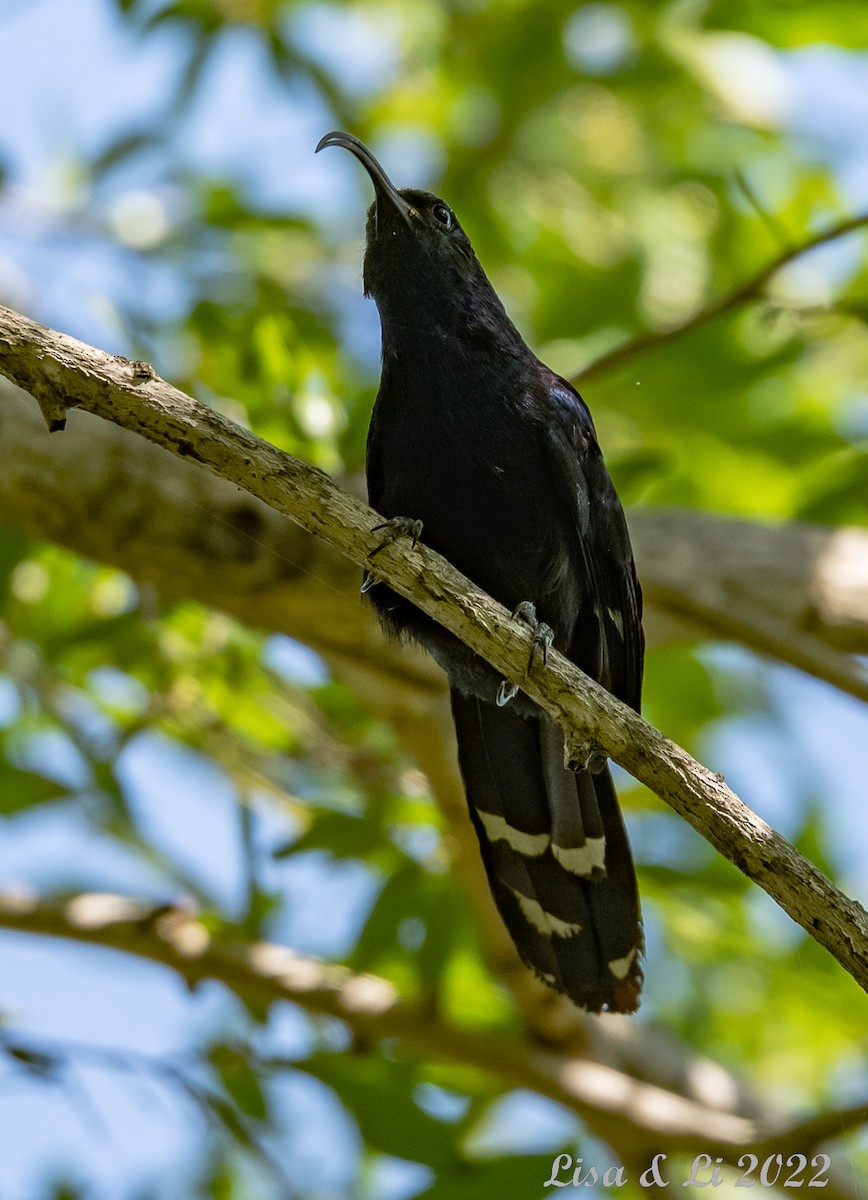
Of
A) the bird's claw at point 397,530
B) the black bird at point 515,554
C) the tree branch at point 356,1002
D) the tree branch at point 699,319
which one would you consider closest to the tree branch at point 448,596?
the bird's claw at point 397,530

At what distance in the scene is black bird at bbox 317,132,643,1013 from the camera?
4.11m

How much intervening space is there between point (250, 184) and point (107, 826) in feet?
11.0

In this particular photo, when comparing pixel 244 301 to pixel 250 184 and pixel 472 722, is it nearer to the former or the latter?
pixel 250 184

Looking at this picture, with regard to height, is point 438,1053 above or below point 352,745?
below

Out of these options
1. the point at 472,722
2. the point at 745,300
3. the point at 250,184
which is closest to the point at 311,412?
the point at 472,722

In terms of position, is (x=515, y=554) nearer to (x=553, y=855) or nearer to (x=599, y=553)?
(x=599, y=553)

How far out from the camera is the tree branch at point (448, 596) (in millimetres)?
2730

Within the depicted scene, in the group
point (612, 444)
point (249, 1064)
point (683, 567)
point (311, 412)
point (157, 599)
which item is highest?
point (612, 444)

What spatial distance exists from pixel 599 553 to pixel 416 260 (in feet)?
3.87

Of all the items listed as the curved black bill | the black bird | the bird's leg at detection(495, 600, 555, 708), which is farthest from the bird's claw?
the curved black bill

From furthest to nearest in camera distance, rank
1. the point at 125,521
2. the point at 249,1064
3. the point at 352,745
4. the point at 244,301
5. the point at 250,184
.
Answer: the point at 250,184 → the point at 244,301 → the point at 352,745 → the point at 249,1064 → the point at 125,521

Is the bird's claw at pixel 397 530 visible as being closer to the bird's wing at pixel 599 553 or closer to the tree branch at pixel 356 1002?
the bird's wing at pixel 599 553

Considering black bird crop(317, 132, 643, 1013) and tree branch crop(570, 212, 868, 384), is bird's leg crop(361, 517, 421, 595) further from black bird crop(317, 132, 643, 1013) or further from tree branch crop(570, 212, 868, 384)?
tree branch crop(570, 212, 868, 384)

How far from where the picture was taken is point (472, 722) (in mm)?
4449
